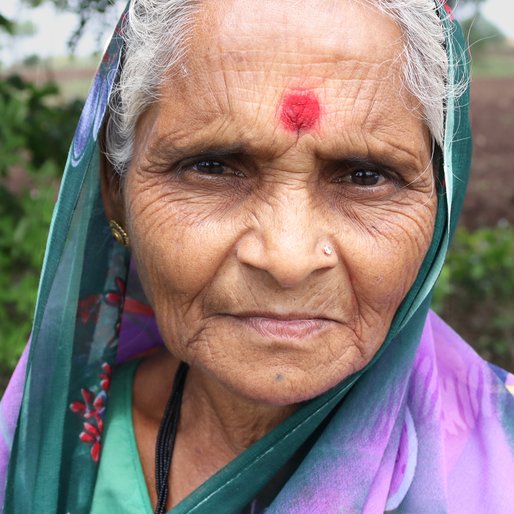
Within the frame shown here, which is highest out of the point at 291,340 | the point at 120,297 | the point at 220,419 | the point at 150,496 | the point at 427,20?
the point at 427,20

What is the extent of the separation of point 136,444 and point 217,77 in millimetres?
1116

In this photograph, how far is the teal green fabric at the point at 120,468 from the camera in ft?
6.95

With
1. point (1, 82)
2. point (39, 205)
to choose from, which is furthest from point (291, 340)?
point (1, 82)

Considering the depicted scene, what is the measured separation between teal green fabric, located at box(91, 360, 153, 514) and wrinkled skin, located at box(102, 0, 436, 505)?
0.45m

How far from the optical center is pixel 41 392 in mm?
2182

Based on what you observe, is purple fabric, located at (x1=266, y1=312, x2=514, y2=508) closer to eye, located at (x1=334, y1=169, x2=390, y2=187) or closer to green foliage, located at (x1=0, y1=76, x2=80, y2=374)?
eye, located at (x1=334, y1=169, x2=390, y2=187)

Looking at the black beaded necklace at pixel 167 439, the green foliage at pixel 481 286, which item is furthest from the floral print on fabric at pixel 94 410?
the green foliage at pixel 481 286

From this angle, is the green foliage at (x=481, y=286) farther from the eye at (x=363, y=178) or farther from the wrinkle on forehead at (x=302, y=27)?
the wrinkle on forehead at (x=302, y=27)

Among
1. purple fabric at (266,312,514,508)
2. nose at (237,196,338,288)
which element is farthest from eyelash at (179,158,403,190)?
purple fabric at (266,312,514,508)

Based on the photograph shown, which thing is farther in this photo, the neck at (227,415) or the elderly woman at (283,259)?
the neck at (227,415)

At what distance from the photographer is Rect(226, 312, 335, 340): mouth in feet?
5.87

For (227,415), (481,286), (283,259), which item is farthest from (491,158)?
(283,259)

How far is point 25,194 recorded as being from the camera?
11.0 feet

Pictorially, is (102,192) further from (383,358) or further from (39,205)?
(39,205)
